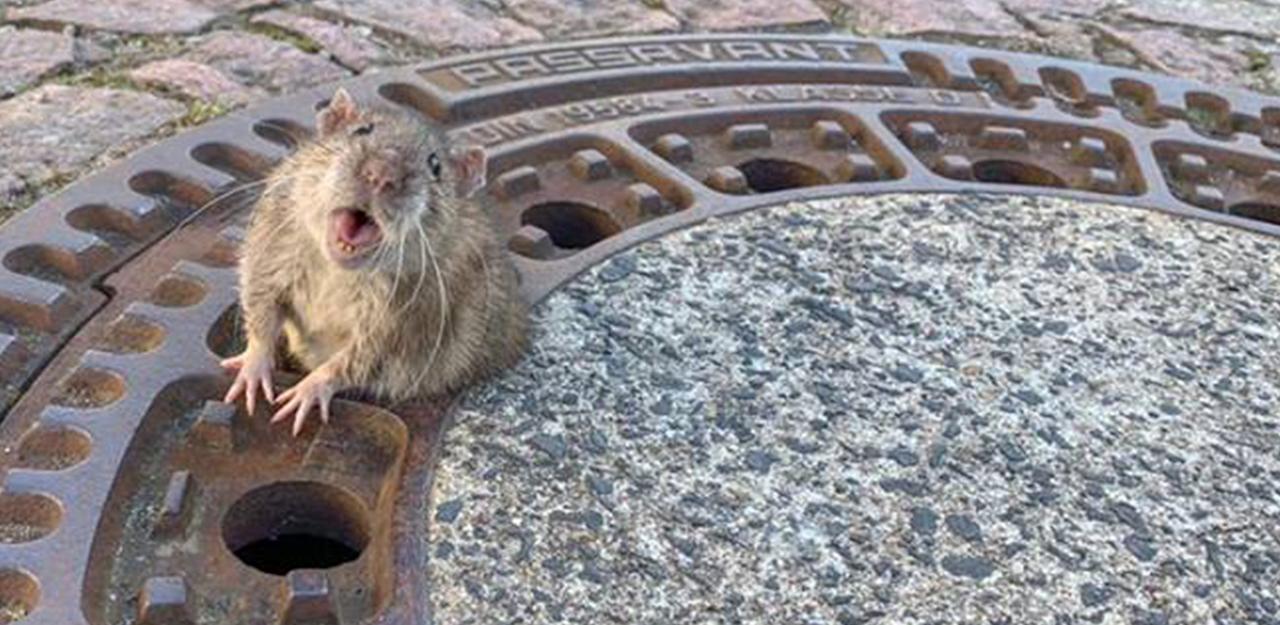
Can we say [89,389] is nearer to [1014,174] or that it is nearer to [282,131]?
[282,131]

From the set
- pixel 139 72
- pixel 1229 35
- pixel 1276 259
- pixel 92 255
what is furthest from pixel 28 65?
pixel 1229 35

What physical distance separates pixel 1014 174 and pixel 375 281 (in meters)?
1.48

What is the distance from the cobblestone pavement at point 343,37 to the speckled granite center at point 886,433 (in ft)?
2.73

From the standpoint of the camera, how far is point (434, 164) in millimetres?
2398

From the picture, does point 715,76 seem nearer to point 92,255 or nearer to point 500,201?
point 500,201

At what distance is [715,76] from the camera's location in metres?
3.43

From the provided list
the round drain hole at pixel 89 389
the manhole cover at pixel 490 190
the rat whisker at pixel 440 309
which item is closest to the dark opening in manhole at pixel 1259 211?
→ the manhole cover at pixel 490 190

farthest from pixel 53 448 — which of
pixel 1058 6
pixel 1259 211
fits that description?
pixel 1058 6

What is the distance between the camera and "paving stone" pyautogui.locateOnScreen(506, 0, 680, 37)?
143 inches

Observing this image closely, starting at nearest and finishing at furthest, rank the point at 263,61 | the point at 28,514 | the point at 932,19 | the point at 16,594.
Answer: the point at 16,594, the point at 28,514, the point at 263,61, the point at 932,19

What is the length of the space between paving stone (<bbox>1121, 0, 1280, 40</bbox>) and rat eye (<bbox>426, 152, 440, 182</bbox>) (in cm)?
227

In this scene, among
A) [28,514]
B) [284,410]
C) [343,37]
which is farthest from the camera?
[343,37]

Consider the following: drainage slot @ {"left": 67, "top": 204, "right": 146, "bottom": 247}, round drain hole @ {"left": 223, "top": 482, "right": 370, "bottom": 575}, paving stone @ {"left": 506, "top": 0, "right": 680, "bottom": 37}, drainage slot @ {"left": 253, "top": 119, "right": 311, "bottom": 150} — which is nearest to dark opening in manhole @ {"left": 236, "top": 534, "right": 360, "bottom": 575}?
round drain hole @ {"left": 223, "top": 482, "right": 370, "bottom": 575}

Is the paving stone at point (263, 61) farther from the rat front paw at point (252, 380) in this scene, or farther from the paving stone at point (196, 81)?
the rat front paw at point (252, 380)
